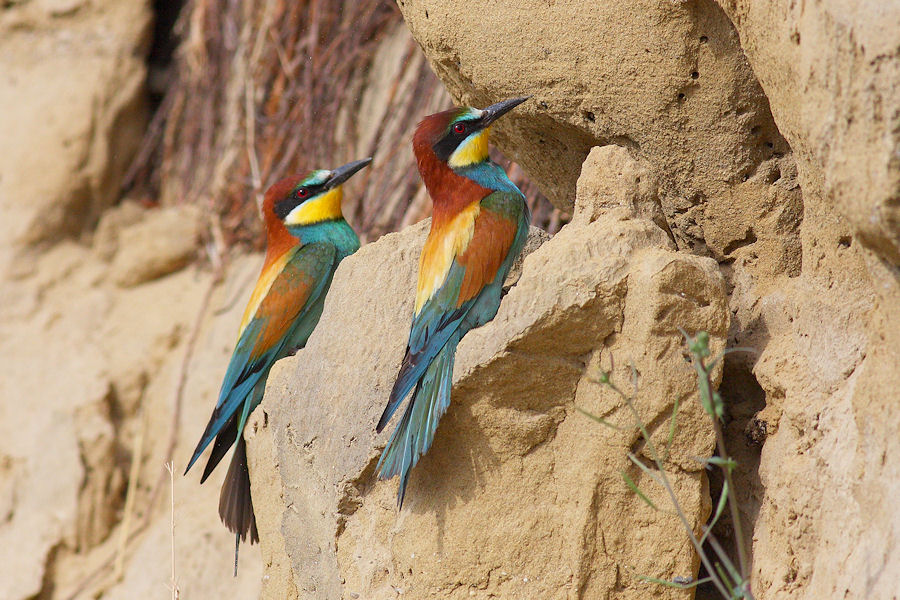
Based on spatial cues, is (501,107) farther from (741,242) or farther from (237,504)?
(237,504)

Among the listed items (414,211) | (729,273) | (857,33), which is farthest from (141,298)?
(857,33)

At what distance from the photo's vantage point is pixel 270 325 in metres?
3.30

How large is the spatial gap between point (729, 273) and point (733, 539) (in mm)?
600

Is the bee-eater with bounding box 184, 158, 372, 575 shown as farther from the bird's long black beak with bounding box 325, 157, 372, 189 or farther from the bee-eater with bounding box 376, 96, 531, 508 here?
the bee-eater with bounding box 376, 96, 531, 508

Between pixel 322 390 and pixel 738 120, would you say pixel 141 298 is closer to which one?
pixel 322 390

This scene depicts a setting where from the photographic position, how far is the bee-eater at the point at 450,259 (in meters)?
2.25

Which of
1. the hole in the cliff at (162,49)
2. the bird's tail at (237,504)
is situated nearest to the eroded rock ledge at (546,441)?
the bird's tail at (237,504)

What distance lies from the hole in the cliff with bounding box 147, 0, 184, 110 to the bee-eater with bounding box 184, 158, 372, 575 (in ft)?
8.73

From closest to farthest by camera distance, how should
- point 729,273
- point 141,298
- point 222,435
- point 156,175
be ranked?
point 729,273 < point 222,435 < point 141,298 < point 156,175

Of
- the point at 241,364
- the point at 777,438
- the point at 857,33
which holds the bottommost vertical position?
the point at 777,438

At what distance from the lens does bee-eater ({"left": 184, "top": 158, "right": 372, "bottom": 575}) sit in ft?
10.2

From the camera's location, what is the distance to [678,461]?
213 cm

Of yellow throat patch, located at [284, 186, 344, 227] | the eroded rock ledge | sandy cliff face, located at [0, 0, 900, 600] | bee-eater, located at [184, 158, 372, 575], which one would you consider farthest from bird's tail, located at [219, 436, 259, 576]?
yellow throat patch, located at [284, 186, 344, 227]

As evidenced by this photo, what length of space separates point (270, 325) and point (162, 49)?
10.6ft
